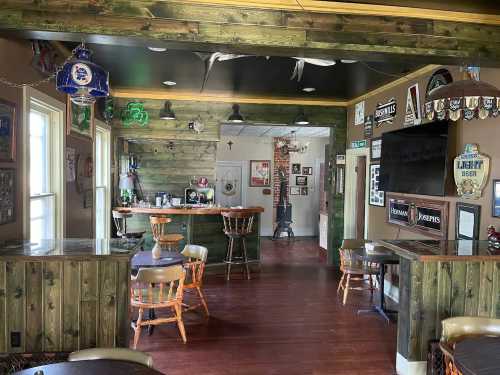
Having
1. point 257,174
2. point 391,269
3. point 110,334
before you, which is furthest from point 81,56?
point 257,174

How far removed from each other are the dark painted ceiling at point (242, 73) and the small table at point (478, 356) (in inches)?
115

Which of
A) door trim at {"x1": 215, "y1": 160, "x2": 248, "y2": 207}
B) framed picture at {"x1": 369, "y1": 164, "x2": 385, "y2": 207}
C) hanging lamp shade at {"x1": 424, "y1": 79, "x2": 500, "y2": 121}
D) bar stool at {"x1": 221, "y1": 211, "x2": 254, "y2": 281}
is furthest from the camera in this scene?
door trim at {"x1": 215, "y1": 160, "x2": 248, "y2": 207}

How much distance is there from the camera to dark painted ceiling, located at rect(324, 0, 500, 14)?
8.89 ft

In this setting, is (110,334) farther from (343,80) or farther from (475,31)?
(343,80)

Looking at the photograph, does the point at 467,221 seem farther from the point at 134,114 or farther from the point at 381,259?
the point at 134,114

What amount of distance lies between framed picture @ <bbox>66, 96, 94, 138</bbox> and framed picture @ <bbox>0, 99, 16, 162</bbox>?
Result: 3.73ft

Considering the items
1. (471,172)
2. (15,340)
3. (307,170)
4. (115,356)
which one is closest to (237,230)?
(471,172)

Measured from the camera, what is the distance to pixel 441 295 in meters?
2.89

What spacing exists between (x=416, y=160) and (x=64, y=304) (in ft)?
11.9

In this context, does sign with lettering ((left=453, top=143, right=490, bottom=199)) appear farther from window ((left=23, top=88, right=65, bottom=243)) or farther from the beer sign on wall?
window ((left=23, top=88, right=65, bottom=243))

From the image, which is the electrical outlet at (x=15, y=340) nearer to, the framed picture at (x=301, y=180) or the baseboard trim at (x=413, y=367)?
the baseboard trim at (x=413, y=367)

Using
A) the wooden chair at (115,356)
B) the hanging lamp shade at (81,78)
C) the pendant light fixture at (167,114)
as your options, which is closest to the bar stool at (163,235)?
the pendant light fixture at (167,114)

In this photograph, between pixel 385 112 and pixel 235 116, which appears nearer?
pixel 385 112

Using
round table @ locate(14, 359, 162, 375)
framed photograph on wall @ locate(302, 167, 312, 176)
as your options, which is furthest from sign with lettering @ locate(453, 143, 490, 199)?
framed photograph on wall @ locate(302, 167, 312, 176)
